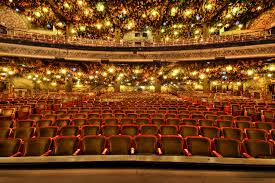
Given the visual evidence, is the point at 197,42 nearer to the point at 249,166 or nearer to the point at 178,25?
the point at 178,25

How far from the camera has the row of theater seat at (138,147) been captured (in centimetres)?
336

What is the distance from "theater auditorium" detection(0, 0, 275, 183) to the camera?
203cm

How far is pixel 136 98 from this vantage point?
1556cm

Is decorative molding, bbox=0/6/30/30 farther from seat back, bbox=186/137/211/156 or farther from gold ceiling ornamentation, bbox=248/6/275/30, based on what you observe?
gold ceiling ornamentation, bbox=248/6/275/30

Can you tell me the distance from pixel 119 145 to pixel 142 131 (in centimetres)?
124

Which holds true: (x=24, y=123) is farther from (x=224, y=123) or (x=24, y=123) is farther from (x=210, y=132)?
(x=224, y=123)

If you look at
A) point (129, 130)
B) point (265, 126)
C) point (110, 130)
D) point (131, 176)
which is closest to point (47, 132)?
point (110, 130)

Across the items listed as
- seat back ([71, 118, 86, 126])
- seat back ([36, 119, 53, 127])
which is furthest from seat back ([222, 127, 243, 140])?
seat back ([36, 119, 53, 127])

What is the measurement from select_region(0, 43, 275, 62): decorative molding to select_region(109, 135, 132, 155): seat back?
17.6 metres

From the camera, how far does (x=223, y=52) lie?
1839 centimetres

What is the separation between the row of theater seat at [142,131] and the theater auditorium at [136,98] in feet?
0.09

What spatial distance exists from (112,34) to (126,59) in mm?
13120

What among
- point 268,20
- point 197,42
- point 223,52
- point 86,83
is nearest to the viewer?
point 223,52

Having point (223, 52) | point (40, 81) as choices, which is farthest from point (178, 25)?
point (40, 81)
